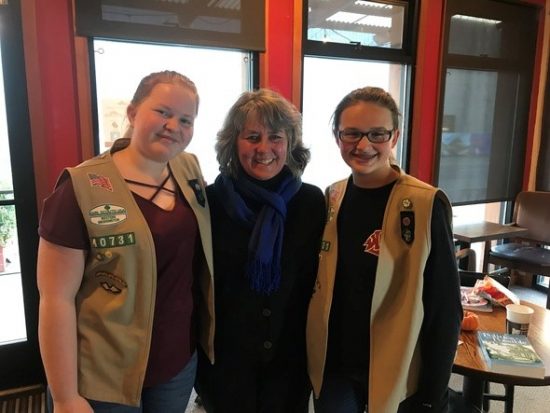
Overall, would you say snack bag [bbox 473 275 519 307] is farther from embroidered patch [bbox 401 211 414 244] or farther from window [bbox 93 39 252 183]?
window [bbox 93 39 252 183]

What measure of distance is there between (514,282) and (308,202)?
361cm

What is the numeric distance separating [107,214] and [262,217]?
1.42ft

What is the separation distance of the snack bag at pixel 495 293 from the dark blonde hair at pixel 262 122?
105 cm

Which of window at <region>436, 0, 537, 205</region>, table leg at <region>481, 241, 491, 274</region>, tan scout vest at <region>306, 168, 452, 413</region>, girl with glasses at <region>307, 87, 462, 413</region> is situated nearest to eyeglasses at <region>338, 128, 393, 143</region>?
girl with glasses at <region>307, 87, 462, 413</region>

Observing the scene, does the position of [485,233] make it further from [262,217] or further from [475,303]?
[262,217]

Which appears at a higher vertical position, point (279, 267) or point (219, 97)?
point (219, 97)

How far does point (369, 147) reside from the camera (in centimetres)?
114

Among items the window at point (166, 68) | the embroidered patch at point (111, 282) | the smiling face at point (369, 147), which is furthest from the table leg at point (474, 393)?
the window at point (166, 68)

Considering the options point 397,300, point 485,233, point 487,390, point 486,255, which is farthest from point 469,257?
point 397,300

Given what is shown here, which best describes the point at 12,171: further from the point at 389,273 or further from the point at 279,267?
the point at 389,273

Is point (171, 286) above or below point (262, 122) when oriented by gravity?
below

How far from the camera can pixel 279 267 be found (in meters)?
1.19

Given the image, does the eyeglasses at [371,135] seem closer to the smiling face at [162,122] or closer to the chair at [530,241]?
the smiling face at [162,122]

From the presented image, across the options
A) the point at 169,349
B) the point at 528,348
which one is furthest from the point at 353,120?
→ the point at 528,348
